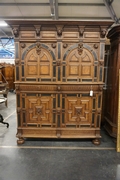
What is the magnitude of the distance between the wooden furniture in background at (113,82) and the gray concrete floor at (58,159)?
351 mm

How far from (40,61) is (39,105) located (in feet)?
2.75

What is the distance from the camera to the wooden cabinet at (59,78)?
243cm

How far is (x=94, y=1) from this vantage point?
12.2 feet

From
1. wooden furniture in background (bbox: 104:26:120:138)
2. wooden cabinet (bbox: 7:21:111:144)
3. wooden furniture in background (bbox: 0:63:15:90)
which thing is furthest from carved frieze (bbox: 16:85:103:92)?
wooden furniture in background (bbox: 0:63:15:90)

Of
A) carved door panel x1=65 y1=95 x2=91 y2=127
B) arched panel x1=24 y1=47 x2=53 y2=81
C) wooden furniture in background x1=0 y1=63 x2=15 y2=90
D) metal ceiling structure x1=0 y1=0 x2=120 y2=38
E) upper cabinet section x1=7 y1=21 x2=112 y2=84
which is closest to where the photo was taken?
upper cabinet section x1=7 y1=21 x2=112 y2=84

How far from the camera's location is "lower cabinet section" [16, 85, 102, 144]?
259 centimetres

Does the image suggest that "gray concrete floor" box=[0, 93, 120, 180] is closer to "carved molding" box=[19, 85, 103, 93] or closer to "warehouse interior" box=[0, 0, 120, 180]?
"warehouse interior" box=[0, 0, 120, 180]

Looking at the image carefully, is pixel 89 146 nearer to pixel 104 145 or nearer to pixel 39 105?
pixel 104 145

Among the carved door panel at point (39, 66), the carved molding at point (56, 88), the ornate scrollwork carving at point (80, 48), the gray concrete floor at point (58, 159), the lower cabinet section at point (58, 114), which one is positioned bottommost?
the gray concrete floor at point (58, 159)

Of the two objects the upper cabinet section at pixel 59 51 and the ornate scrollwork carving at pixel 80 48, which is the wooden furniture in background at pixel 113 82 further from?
the ornate scrollwork carving at pixel 80 48

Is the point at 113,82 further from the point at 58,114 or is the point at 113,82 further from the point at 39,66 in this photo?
the point at 39,66

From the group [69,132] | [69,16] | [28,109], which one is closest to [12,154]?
[28,109]

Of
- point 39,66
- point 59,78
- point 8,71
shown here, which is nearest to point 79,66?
point 59,78

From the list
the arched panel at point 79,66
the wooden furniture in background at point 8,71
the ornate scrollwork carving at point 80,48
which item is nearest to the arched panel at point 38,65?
the arched panel at point 79,66
